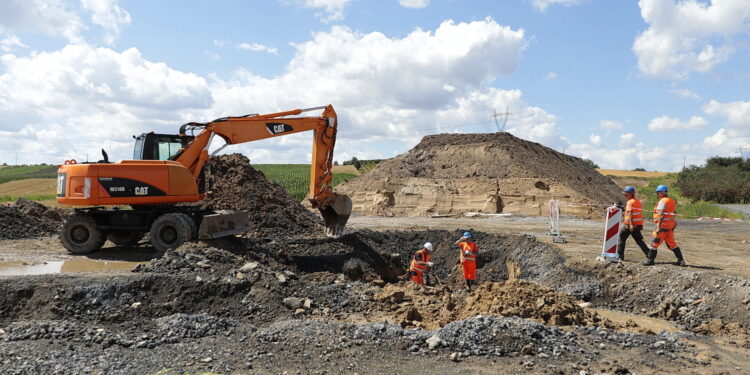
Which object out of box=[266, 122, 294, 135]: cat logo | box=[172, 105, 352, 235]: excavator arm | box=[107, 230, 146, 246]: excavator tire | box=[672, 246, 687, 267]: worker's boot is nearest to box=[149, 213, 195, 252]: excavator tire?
box=[172, 105, 352, 235]: excavator arm

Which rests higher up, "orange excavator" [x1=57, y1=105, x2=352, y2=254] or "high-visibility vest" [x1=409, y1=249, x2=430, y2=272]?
"orange excavator" [x1=57, y1=105, x2=352, y2=254]

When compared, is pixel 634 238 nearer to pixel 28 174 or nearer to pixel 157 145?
pixel 157 145

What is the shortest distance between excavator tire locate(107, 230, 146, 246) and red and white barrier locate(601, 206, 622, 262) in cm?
1014

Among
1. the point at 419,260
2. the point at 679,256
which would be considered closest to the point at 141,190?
the point at 419,260

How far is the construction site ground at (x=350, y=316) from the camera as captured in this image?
17.4ft

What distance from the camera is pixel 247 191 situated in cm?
1457

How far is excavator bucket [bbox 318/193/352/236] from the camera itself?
1204 cm

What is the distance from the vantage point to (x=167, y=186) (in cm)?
1072

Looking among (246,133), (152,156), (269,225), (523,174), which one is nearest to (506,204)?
(523,174)

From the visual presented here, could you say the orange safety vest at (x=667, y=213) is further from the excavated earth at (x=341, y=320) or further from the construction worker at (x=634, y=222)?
the excavated earth at (x=341, y=320)

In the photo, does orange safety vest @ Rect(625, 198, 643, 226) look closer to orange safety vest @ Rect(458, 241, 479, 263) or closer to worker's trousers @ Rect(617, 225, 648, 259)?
worker's trousers @ Rect(617, 225, 648, 259)

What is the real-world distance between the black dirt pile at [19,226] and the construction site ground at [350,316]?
12.8ft

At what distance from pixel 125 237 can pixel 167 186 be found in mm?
2394

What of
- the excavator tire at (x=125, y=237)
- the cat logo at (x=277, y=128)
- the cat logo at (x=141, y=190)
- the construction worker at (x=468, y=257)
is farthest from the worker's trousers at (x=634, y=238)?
the excavator tire at (x=125, y=237)
